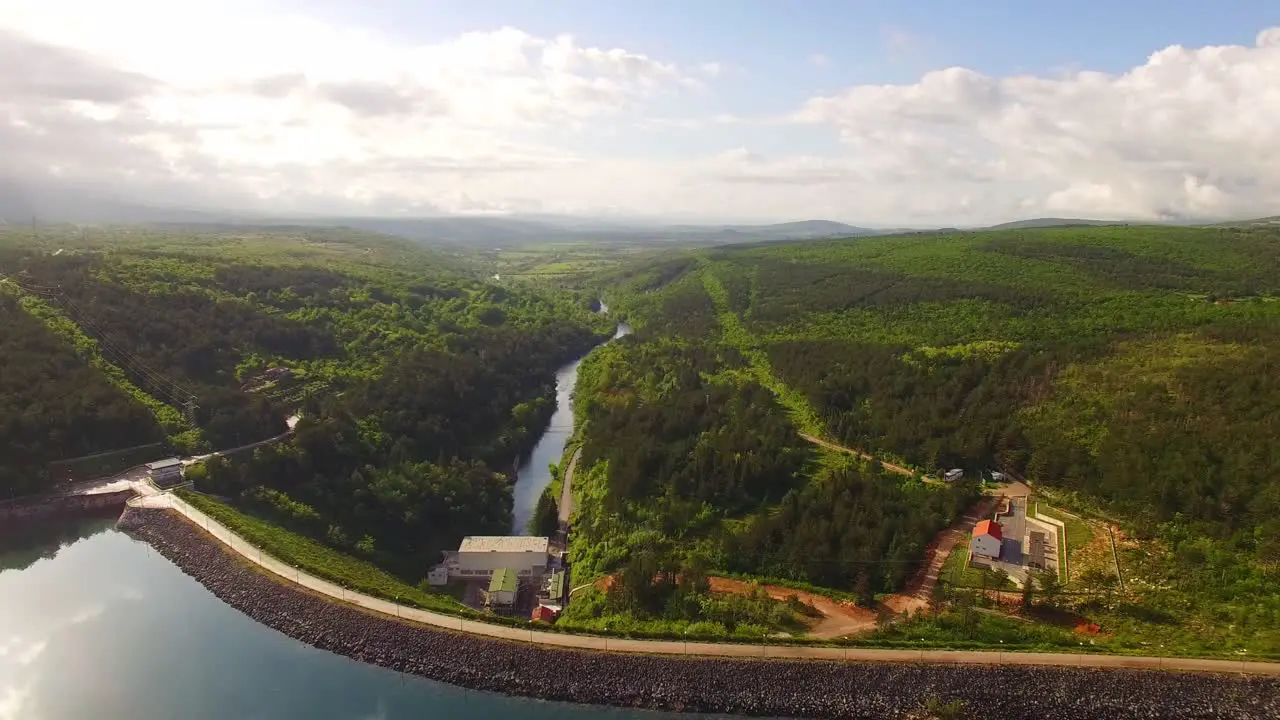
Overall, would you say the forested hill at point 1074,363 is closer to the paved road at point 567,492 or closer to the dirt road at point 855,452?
the dirt road at point 855,452

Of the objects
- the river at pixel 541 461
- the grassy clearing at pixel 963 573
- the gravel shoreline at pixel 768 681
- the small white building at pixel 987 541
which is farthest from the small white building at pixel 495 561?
the small white building at pixel 987 541

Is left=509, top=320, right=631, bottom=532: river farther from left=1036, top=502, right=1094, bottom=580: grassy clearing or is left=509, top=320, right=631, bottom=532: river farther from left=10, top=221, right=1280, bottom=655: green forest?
left=1036, top=502, right=1094, bottom=580: grassy clearing

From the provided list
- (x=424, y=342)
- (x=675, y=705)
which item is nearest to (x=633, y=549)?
(x=675, y=705)

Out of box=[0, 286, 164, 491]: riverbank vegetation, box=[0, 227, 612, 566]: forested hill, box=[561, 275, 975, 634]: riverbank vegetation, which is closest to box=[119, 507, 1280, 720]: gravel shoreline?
box=[561, 275, 975, 634]: riverbank vegetation

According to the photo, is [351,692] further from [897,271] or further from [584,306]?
[584,306]

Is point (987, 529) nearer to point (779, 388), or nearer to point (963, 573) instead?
point (963, 573)

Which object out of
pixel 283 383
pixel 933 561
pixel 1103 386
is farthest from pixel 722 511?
pixel 283 383

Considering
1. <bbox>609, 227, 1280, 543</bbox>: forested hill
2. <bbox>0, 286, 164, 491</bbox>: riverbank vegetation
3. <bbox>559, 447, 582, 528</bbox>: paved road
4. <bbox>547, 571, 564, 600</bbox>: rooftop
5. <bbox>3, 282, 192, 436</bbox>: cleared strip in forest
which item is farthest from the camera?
<bbox>3, 282, 192, 436</bbox>: cleared strip in forest

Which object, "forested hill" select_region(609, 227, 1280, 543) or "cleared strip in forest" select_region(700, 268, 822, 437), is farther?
"cleared strip in forest" select_region(700, 268, 822, 437)
